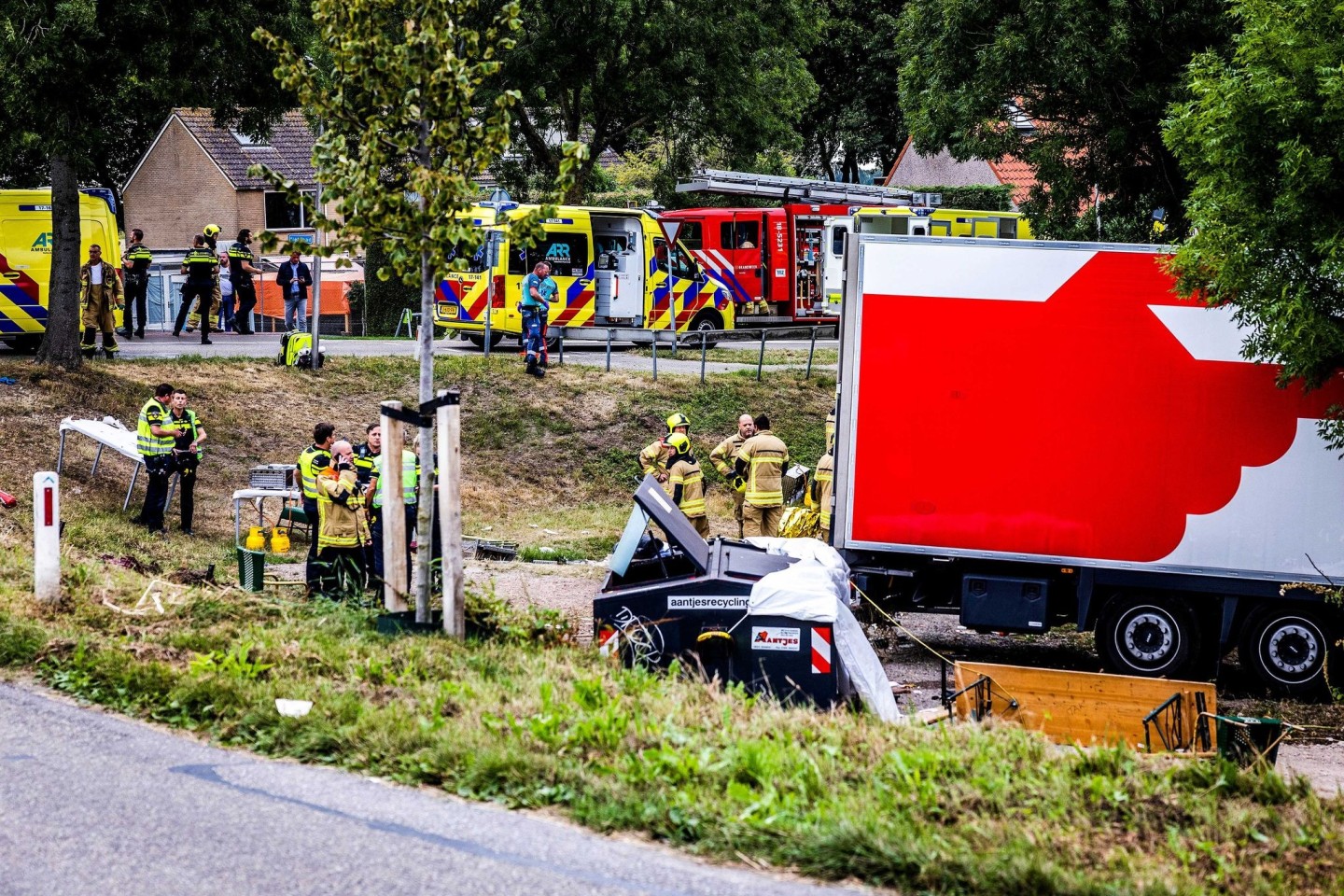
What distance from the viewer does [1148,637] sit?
12242mm

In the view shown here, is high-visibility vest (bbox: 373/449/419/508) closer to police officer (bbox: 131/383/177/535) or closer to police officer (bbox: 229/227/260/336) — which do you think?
police officer (bbox: 131/383/177/535)

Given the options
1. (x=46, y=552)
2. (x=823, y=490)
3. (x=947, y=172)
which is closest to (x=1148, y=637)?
(x=823, y=490)

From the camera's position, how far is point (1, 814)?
6.29 metres

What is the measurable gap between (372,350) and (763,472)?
10987mm

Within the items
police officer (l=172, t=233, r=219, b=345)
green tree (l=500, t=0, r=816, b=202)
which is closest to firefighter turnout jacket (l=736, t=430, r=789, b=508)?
police officer (l=172, t=233, r=219, b=345)

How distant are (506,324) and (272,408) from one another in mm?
5812

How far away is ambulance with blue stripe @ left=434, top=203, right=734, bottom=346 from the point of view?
25516mm

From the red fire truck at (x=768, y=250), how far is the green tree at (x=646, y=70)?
121 inches

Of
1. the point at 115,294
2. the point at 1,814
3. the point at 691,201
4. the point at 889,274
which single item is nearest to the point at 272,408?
the point at 115,294

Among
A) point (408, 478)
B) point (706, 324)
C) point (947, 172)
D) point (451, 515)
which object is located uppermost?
point (947, 172)

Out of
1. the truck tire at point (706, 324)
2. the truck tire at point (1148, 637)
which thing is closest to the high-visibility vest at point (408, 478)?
the truck tire at point (1148, 637)

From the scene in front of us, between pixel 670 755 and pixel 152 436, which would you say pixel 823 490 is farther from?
pixel 670 755

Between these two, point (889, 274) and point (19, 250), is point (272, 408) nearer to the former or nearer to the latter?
point (19, 250)

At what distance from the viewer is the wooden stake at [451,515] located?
8.78 m
